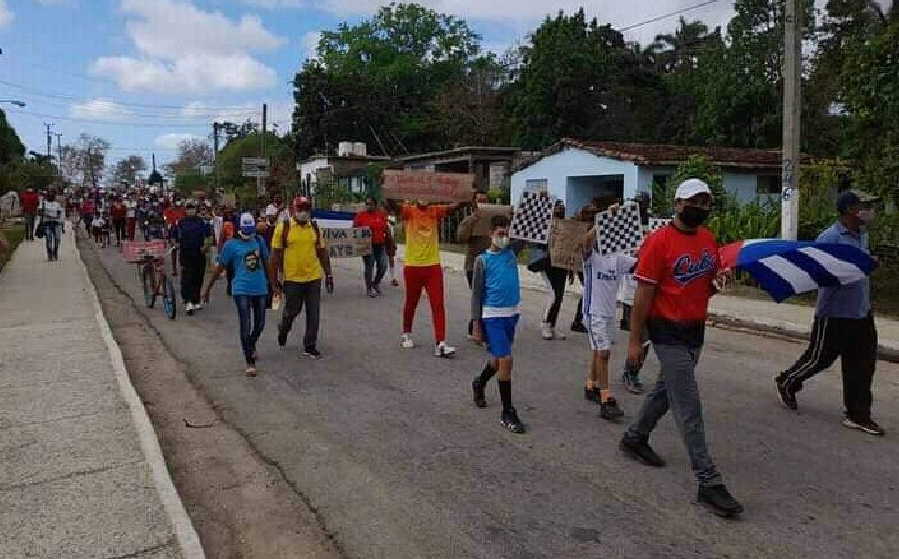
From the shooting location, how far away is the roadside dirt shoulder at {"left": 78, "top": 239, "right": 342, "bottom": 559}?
4.34 m

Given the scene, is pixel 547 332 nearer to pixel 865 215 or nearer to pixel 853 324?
pixel 853 324

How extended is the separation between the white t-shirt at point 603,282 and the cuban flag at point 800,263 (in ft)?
3.04

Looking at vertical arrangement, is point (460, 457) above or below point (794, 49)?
below

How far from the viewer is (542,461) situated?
550cm

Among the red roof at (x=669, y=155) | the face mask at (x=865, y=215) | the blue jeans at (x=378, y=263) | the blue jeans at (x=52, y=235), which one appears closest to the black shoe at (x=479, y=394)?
the face mask at (x=865, y=215)

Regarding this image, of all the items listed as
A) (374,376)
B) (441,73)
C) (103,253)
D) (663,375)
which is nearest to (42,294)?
(374,376)

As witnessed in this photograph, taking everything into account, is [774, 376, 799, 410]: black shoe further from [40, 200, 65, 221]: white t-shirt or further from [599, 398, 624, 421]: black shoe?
[40, 200, 65, 221]: white t-shirt

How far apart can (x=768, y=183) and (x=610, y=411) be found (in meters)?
21.9

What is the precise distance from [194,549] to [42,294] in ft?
39.6

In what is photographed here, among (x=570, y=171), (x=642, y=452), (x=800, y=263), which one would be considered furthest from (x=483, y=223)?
(x=570, y=171)

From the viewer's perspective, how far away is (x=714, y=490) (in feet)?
15.1

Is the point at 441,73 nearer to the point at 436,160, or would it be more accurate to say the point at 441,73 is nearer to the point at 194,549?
the point at 436,160

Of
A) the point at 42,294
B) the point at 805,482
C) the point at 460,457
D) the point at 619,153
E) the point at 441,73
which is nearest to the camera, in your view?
the point at 805,482

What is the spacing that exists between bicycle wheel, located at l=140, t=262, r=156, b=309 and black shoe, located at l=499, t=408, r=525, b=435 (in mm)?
8486
